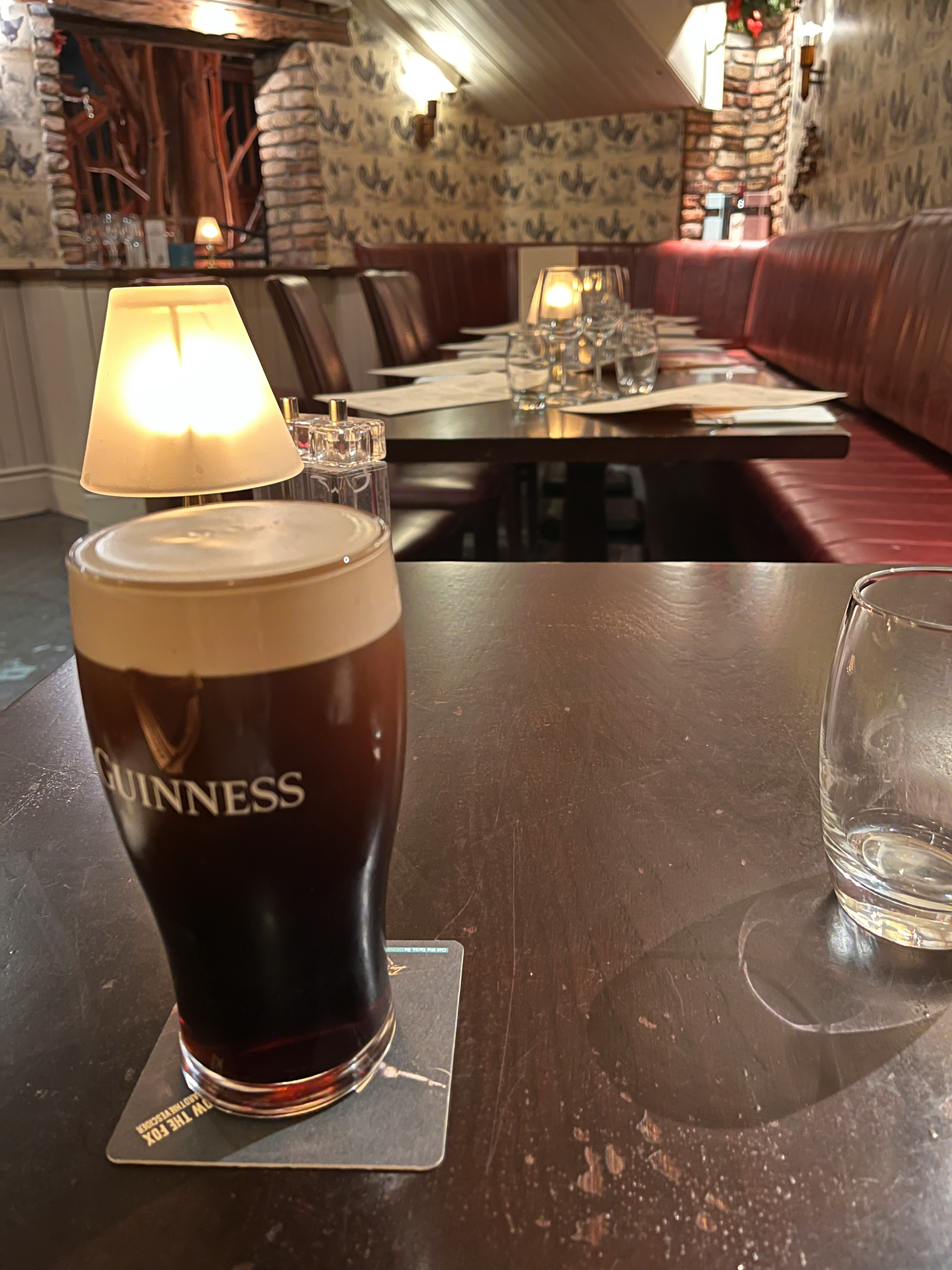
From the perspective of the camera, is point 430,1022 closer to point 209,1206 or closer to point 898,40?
point 209,1206

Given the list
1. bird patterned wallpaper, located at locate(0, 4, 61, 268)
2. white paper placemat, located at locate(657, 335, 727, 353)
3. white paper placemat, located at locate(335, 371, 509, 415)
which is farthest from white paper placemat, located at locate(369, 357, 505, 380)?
bird patterned wallpaper, located at locate(0, 4, 61, 268)

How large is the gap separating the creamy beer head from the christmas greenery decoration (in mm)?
6722

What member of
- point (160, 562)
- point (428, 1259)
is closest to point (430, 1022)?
point (428, 1259)

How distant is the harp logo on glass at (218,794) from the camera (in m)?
0.26

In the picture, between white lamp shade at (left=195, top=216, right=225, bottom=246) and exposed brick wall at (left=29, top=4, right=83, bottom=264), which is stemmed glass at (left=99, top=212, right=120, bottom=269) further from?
white lamp shade at (left=195, top=216, right=225, bottom=246)

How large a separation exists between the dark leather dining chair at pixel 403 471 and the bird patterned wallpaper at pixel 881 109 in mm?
2243

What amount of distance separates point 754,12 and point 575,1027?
7383mm

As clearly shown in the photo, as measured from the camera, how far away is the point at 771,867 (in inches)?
16.7

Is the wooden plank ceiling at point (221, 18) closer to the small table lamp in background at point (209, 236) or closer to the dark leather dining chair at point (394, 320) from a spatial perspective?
the small table lamp in background at point (209, 236)

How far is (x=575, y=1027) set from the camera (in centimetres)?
33

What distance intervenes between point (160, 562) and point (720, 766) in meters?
0.34

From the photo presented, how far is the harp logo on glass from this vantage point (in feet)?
0.85

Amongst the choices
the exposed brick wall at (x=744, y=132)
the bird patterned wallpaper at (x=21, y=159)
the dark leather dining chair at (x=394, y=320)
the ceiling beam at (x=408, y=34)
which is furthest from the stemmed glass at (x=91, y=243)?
the exposed brick wall at (x=744, y=132)

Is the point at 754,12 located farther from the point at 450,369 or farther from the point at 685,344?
the point at 450,369
